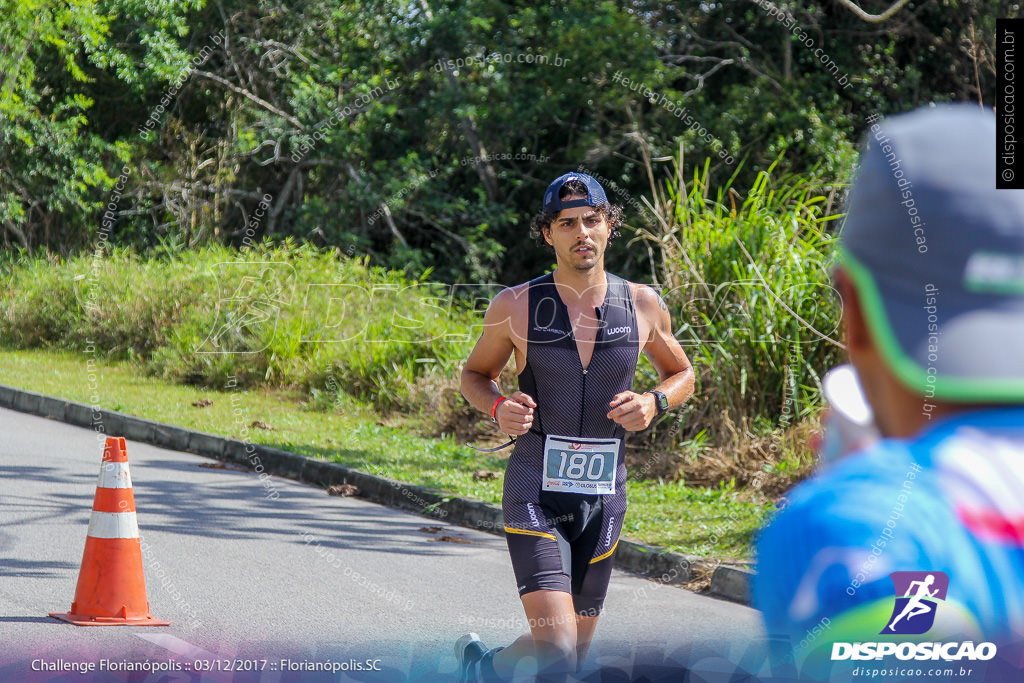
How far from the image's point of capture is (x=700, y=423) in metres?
8.79

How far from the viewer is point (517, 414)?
338 centimetres

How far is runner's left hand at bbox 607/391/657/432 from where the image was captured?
3.41 metres

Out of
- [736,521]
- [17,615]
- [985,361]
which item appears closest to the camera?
[985,361]

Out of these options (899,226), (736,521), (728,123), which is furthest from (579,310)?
(728,123)

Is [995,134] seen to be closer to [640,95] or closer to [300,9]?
[640,95]

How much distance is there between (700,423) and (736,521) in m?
1.80

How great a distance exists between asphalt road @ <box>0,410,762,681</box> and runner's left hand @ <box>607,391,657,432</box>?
0.70 meters

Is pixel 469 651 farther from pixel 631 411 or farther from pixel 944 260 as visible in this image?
pixel 944 260

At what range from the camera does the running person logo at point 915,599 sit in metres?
0.72

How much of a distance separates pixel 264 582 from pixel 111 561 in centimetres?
109

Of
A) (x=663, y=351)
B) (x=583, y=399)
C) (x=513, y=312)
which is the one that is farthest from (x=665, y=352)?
(x=513, y=312)

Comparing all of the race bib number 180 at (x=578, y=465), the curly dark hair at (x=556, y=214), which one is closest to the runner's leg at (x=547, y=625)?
the race bib number 180 at (x=578, y=465)

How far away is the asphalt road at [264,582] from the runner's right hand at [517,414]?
70cm

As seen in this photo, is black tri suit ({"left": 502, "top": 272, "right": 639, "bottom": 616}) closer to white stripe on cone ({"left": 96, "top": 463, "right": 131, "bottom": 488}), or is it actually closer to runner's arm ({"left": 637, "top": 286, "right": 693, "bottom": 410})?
runner's arm ({"left": 637, "top": 286, "right": 693, "bottom": 410})
